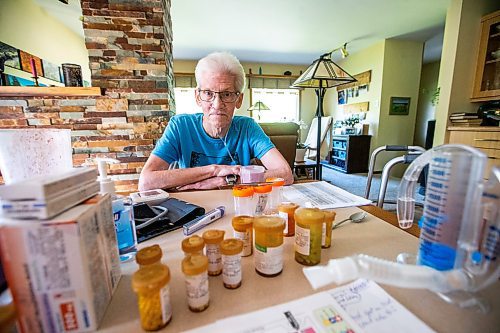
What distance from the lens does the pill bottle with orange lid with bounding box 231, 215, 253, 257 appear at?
44cm

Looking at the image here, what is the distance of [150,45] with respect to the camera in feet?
5.52

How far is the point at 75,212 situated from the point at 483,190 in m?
0.55

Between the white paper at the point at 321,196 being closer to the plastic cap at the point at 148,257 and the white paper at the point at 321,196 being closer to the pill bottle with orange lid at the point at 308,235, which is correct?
the pill bottle with orange lid at the point at 308,235

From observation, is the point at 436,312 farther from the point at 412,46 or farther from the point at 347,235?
the point at 412,46

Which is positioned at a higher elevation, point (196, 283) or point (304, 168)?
point (196, 283)

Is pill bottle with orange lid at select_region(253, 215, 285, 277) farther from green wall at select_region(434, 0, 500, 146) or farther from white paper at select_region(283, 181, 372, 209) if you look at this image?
green wall at select_region(434, 0, 500, 146)

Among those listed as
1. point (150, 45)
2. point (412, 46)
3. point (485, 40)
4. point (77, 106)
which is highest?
point (412, 46)

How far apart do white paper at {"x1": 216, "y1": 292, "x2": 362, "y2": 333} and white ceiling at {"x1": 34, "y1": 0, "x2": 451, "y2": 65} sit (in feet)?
9.79

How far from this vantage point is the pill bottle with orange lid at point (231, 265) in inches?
13.9

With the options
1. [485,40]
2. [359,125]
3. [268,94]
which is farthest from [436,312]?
[268,94]

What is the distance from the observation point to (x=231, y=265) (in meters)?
0.36

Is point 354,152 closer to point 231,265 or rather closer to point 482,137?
point 482,137

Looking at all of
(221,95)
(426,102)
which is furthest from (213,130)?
(426,102)

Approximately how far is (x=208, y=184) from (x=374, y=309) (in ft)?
2.49
